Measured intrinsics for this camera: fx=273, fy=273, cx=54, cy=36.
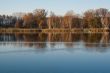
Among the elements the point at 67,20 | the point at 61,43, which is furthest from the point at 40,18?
the point at 61,43

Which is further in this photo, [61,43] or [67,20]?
[67,20]

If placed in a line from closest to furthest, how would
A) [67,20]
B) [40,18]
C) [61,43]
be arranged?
[61,43], [67,20], [40,18]

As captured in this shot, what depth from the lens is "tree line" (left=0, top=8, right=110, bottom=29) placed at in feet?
185

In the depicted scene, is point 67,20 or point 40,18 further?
point 40,18

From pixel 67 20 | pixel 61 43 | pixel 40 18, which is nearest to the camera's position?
pixel 61 43

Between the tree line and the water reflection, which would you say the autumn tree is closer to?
the tree line

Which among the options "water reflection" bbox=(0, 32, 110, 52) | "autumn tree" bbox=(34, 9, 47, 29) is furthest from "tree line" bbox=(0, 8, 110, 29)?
"water reflection" bbox=(0, 32, 110, 52)

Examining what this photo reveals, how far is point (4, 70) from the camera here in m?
9.66

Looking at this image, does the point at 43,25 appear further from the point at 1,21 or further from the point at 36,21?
the point at 1,21

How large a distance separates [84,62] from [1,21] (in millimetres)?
58271

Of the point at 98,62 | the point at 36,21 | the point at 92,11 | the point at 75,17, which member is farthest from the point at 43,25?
the point at 98,62

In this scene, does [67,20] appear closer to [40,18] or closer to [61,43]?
[40,18]

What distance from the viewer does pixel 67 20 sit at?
56.9 metres

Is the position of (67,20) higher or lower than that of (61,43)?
higher
